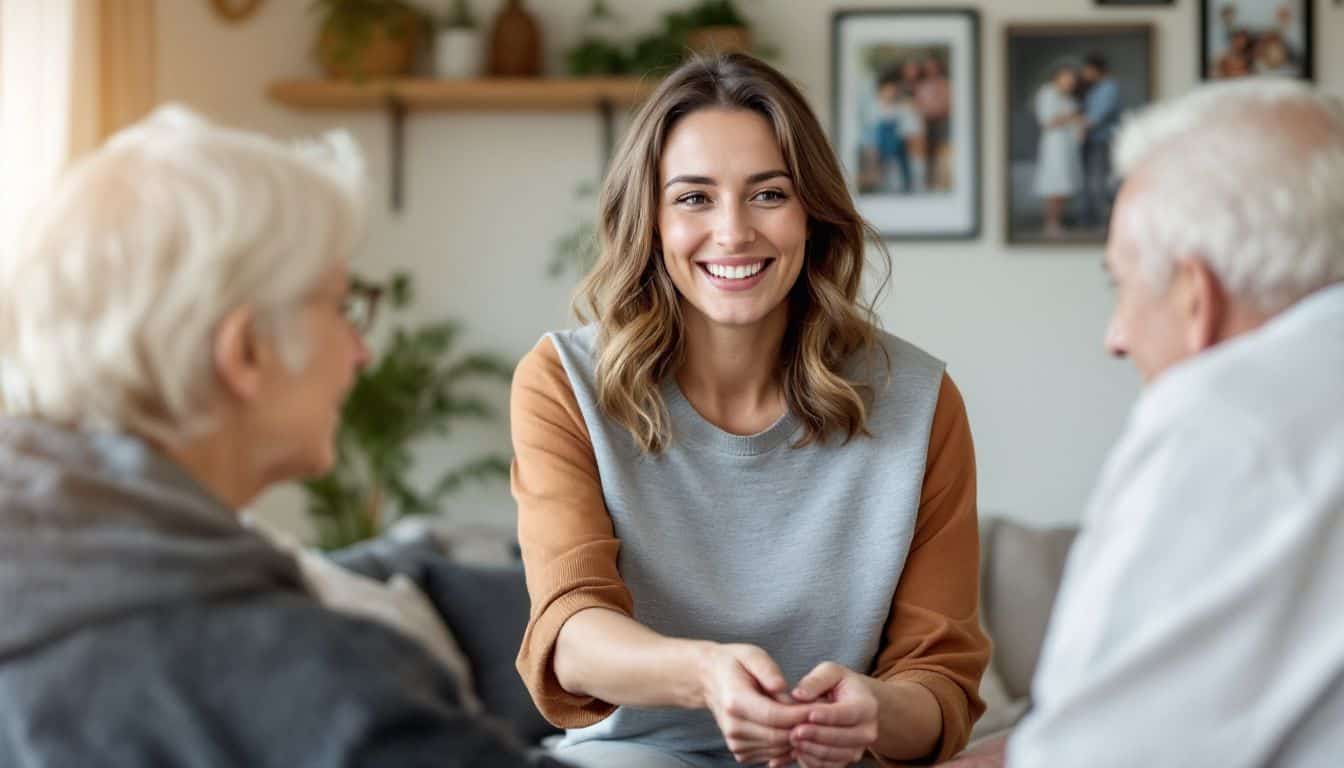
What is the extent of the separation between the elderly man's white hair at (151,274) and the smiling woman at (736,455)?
2.38 feet

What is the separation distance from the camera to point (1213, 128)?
1.23 metres

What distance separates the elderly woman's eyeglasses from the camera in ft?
Answer: 13.9

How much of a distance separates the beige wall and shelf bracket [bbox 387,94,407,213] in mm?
27

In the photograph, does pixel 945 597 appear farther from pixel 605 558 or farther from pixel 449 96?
pixel 449 96

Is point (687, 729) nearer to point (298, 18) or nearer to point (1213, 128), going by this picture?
point (1213, 128)

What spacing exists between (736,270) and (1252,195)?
90 centimetres

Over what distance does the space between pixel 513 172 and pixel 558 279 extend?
0.37 metres

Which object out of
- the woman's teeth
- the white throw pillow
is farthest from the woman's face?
the white throw pillow

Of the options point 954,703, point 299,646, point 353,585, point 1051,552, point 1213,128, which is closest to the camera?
point 299,646

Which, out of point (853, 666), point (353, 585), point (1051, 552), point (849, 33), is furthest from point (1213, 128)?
point (849, 33)

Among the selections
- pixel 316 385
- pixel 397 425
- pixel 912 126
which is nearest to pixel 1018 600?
pixel 912 126

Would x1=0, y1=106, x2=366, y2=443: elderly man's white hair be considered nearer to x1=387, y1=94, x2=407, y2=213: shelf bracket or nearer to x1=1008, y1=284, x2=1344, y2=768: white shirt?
x1=1008, y1=284, x2=1344, y2=768: white shirt

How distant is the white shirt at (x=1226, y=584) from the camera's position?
3.54 ft

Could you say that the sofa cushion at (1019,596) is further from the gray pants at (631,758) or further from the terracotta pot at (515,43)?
the gray pants at (631,758)
